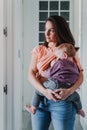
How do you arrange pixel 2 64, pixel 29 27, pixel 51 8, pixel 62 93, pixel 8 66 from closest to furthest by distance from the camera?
pixel 62 93 → pixel 2 64 → pixel 8 66 → pixel 29 27 → pixel 51 8

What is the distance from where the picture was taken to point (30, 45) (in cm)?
491

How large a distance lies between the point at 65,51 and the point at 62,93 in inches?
10.2

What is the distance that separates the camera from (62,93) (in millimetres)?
1469

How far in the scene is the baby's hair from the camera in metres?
1.56

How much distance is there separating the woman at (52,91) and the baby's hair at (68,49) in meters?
0.04

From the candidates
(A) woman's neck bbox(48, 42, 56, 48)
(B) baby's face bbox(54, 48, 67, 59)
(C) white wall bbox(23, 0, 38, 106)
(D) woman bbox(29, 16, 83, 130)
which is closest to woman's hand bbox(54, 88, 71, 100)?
(D) woman bbox(29, 16, 83, 130)

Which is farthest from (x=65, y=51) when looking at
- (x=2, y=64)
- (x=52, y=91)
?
(x=2, y=64)

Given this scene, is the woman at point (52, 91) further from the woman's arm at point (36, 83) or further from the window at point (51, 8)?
the window at point (51, 8)

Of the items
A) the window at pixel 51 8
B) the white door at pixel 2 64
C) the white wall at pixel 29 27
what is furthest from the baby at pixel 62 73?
the window at pixel 51 8

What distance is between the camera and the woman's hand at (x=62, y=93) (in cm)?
147

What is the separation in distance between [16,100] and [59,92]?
1334 mm

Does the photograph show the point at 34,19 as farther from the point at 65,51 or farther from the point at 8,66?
the point at 65,51

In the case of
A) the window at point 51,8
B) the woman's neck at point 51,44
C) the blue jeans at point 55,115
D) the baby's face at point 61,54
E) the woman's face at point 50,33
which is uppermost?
the window at point 51,8

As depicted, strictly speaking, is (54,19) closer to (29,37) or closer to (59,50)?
(59,50)
